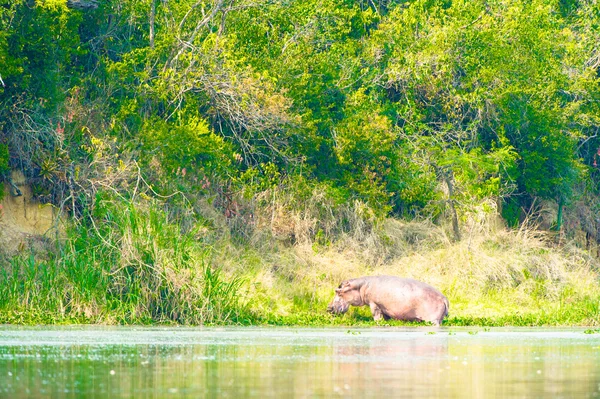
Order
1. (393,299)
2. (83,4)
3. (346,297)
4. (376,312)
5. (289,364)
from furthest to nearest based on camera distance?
(83,4) → (346,297) → (376,312) → (393,299) → (289,364)

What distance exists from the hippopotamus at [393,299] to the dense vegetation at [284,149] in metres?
0.58

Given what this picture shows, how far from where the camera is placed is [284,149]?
26156 mm

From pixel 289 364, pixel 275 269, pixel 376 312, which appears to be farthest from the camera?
pixel 275 269

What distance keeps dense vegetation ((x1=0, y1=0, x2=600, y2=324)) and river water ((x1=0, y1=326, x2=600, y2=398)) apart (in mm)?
1931

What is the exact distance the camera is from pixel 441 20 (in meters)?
29.3

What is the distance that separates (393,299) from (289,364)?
29.2 feet

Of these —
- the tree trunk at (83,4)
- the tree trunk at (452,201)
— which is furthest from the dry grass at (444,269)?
the tree trunk at (83,4)

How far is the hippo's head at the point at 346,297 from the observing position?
2153 centimetres

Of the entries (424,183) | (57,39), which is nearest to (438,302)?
(424,183)

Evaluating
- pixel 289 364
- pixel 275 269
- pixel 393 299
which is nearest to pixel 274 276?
pixel 275 269

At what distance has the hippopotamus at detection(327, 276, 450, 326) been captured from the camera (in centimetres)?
2111

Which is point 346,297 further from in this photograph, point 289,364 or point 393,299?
point 289,364

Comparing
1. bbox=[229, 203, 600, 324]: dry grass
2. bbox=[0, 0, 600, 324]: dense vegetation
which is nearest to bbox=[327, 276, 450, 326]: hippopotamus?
bbox=[0, 0, 600, 324]: dense vegetation

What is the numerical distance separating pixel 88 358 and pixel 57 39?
11.5 m
